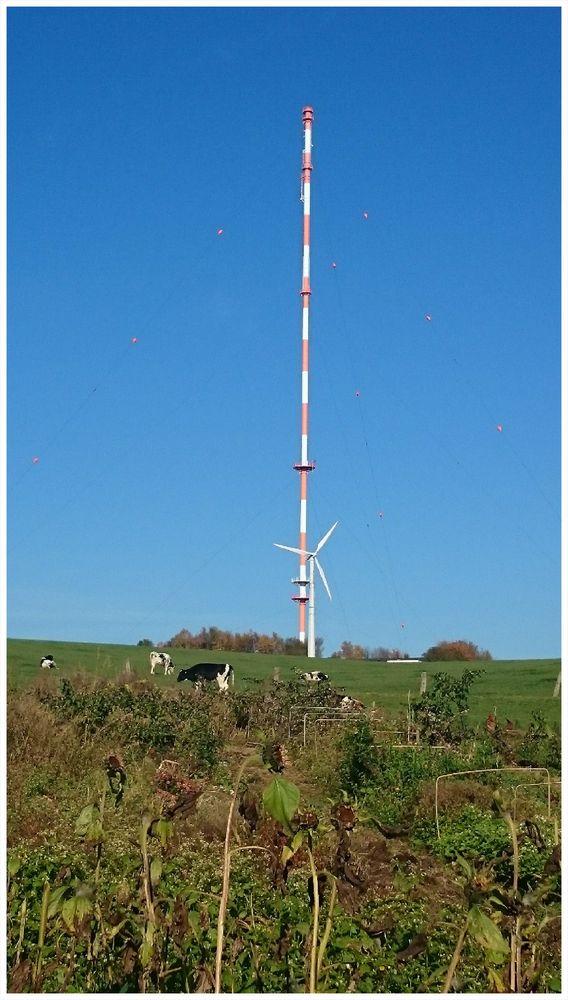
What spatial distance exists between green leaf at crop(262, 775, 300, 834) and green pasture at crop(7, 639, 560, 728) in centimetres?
1338

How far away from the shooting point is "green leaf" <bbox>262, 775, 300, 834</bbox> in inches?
91.0

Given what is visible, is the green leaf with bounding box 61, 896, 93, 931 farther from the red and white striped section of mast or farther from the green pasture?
the red and white striped section of mast

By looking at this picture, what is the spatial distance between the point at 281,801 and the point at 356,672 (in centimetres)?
2361

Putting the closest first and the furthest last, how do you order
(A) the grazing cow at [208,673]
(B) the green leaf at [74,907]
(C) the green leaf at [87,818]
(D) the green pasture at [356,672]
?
(B) the green leaf at [74,907]
(C) the green leaf at [87,818]
(D) the green pasture at [356,672]
(A) the grazing cow at [208,673]

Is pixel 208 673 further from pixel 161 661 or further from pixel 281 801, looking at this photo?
pixel 281 801

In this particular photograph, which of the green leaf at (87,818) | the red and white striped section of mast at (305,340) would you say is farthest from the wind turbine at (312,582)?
the green leaf at (87,818)

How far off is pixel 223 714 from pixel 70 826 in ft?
18.2

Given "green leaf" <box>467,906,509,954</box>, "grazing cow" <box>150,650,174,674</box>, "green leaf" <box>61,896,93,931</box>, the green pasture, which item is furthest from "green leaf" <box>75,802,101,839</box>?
"grazing cow" <box>150,650,174,674</box>

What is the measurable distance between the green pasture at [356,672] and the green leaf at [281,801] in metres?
13.4

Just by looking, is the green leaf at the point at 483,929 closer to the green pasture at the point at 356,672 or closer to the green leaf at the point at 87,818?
the green leaf at the point at 87,818

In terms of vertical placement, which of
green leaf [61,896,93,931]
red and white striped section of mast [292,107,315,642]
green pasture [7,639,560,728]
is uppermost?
red and white striped section of mast [292,107,315,642]

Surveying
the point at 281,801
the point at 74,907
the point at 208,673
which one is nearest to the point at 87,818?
the point at 74,907

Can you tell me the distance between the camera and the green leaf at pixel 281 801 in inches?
91.0

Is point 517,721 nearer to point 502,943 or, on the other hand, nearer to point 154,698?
point 154,698
